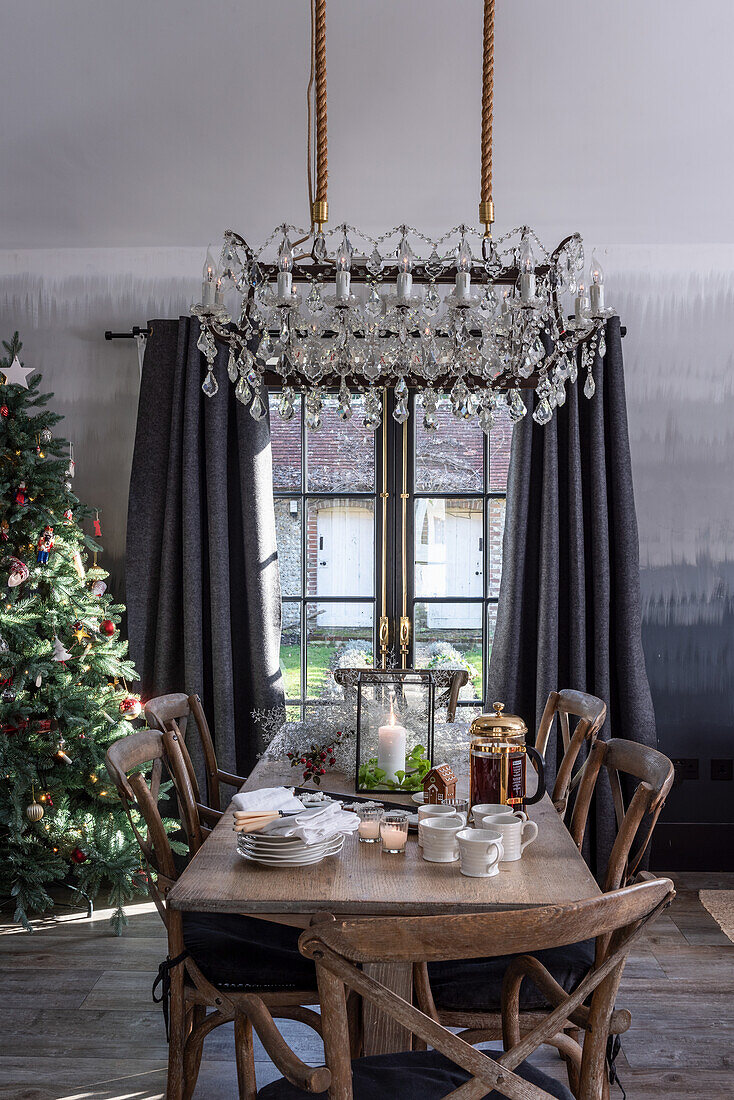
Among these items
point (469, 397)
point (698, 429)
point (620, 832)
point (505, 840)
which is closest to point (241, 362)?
point (469, 397)

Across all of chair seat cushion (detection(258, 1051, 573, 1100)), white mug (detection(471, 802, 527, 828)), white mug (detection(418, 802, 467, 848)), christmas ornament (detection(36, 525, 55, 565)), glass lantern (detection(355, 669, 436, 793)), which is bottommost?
chair seat cushion (detection(258, 1051, 573, 1100))

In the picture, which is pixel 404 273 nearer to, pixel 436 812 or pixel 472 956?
pixel 436 812

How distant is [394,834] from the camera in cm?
196

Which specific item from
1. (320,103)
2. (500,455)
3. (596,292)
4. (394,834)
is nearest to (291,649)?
(500,455)

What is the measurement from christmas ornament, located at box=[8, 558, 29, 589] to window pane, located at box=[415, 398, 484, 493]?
179 centimetres

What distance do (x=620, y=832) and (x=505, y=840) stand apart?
1.04 ft

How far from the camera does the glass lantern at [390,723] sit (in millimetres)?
2430

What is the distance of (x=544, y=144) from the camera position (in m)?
3.06

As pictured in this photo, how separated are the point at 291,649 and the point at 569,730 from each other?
1.68m

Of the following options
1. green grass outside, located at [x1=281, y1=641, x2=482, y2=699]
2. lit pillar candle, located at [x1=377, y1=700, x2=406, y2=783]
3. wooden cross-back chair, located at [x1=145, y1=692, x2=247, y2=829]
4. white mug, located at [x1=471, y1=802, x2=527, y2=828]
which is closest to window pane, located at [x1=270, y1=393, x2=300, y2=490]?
green grass outside, located at [x1=281, y1=641, x2=482, y2=699]

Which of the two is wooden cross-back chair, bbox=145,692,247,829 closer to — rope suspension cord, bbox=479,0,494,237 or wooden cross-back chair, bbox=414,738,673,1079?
wooden cross-back chair, bbox=414,738,673,1079

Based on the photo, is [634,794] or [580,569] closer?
[634,794]

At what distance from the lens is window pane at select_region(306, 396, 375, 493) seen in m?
4.19

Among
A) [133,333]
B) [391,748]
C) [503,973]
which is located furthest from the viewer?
[133,333]
